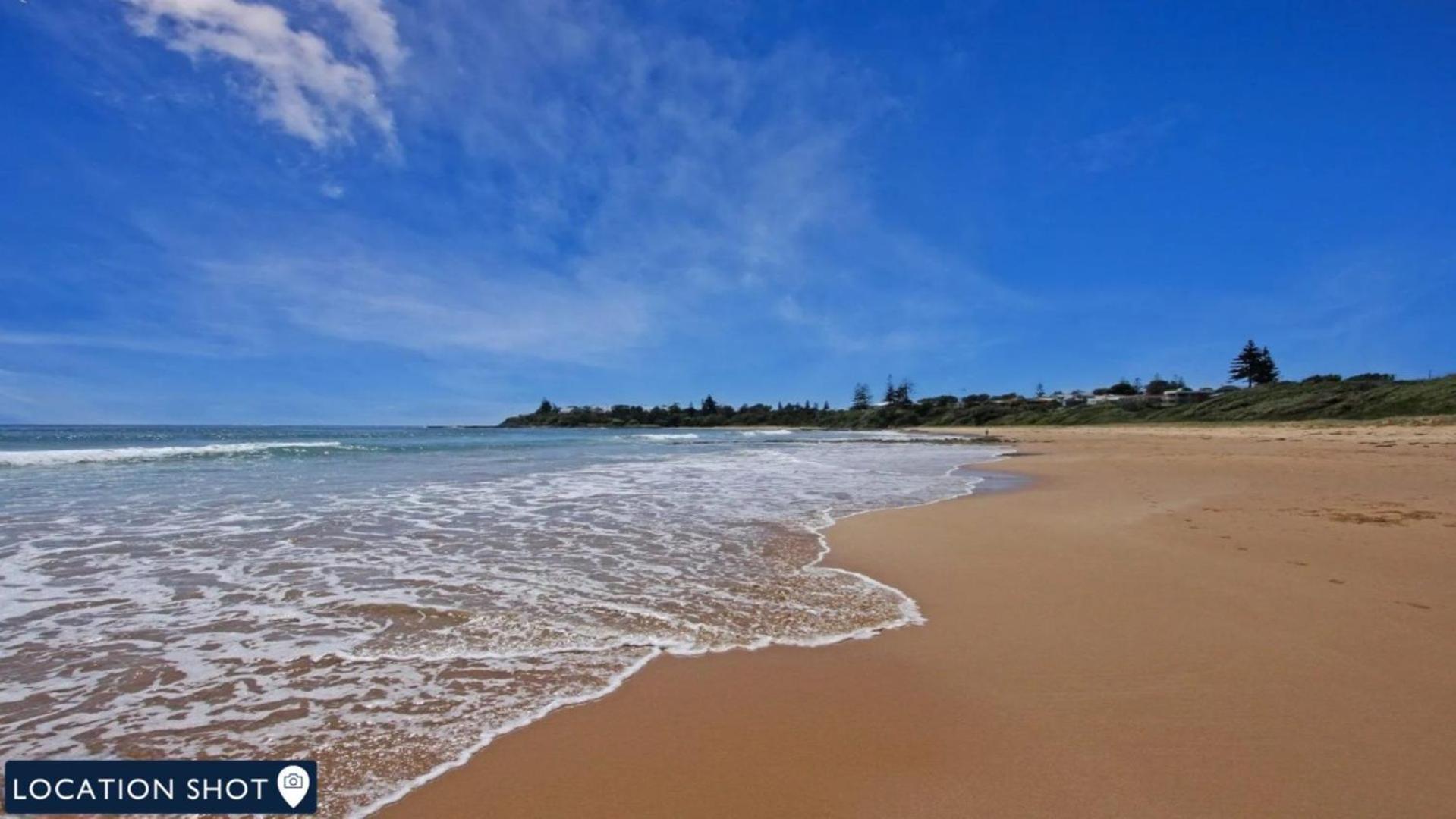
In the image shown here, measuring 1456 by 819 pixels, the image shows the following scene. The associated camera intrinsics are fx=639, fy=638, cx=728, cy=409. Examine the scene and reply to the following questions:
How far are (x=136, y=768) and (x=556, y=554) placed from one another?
12.8ft

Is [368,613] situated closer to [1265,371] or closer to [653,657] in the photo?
[653,657]

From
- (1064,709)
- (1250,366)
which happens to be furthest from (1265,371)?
(1064,709)

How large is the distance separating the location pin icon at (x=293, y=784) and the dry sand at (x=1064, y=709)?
1.41 ft

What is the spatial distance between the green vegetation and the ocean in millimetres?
43816

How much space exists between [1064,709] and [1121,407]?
264ft

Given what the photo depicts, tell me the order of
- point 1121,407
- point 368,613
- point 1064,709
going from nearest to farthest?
1. point 1064,709
2. point 368,613
3. point 1121,407

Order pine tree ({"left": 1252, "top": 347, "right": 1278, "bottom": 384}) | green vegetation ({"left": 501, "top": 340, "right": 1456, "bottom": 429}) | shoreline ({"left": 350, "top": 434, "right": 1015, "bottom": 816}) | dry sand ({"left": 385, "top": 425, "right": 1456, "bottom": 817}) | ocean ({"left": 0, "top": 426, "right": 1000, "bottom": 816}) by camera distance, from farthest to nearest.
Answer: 1. pine tree ({"left": 1252, "top": 347, "right": 1278, "bottom": 384})
2. green vegetation ({"left": 501, "top": 340, "right": 1456, "bottom": 429})
3. ocean ({"left": 0, "top": 426, "right": 1000, "bottom": 816})
4. shoreline ({"left": 350, "top": 434, "right": 1015, "bottom": 816})
5. dry sand ({"left": 385, "top": 425, "right": 1456, "bottom": 817})

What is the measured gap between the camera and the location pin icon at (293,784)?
2.40m

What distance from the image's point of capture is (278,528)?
25.5 ft

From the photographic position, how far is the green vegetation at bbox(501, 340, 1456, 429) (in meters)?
39.3

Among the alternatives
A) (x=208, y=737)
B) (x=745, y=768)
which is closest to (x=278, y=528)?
(x=208, y=737)

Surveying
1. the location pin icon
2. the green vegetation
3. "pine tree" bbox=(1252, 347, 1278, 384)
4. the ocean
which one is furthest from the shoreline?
"pine tree" bbox=(1252, 347, 1278, 384)

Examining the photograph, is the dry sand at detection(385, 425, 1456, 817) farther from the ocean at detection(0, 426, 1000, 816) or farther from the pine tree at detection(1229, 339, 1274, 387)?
the pine tree at detection(1229, 339, 1274, 387)

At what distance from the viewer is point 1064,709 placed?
2.96 m
